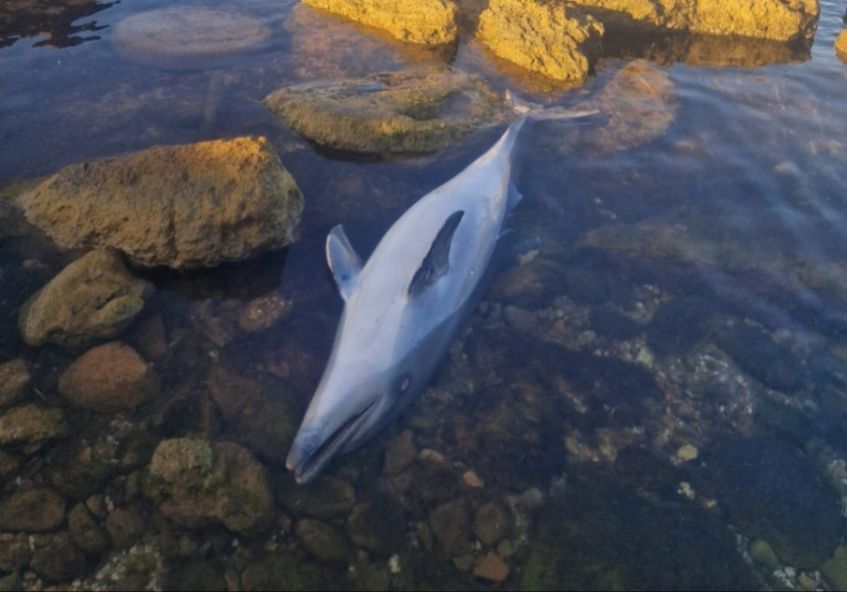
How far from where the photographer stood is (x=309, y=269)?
6.26m

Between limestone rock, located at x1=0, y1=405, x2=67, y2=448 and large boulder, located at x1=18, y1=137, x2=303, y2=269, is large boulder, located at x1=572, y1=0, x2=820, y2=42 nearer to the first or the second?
large boulder, located at x1=18, y1=137, x2=303, y2=269

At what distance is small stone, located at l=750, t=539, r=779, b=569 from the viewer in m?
4.75

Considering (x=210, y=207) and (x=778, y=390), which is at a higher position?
(x=210, y=207)

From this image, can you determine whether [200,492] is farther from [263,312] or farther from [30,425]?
[263,312]

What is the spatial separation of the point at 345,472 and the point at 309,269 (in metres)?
2.13

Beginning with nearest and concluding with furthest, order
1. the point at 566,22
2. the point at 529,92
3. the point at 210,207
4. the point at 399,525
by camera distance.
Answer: the point at 399,525, the point at 210,207, the point at 529,92, the point at 566,22

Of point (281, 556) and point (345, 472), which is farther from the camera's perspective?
point (345, 472)

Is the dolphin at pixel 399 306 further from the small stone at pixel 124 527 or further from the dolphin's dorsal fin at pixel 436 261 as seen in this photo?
the small stone at pixel 124 527

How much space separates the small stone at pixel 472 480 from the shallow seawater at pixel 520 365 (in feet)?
0.05

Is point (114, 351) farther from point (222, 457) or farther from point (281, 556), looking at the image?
point (281, 556)

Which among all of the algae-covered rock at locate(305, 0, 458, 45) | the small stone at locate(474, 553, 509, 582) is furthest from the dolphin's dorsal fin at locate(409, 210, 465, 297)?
the algae-covered rock at locate(305, 0, 458, 45)

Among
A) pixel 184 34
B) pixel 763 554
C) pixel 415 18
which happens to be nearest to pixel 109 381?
pixel 763 554

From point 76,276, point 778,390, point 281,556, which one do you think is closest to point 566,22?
point 778,390

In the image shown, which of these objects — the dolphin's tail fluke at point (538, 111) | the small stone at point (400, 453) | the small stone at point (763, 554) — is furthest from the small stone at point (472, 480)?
the dolphin's tail fluke at point (538, 111)
